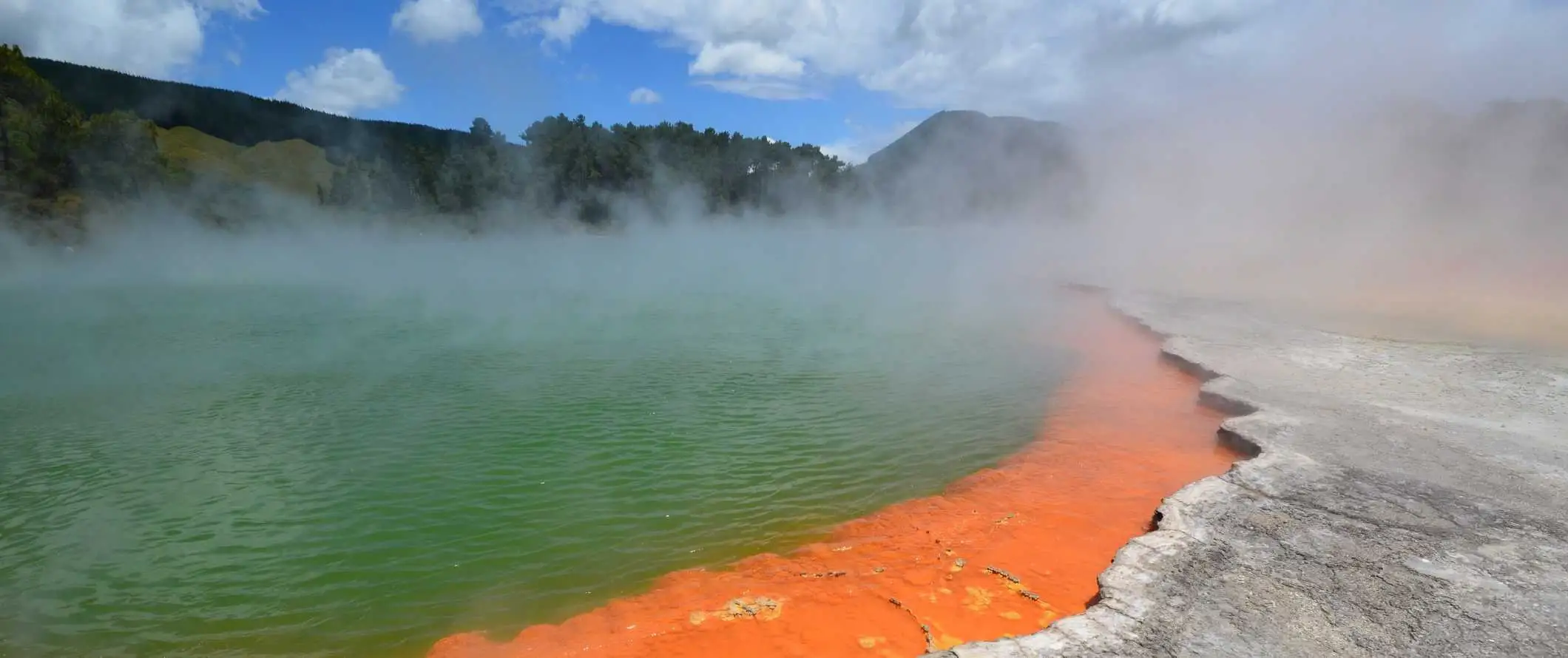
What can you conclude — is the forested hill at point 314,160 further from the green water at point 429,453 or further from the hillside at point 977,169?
the green water at point 429,453

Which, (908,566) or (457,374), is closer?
(908,566)

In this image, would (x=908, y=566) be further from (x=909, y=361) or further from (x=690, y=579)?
(x=909, y=361)

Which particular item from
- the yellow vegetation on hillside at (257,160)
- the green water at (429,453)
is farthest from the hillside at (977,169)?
the yellow vegetation on hillside at (257,160)

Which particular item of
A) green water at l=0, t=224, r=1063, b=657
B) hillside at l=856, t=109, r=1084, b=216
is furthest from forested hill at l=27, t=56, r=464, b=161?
hillside at l=856, t=109, r=1084, b=216

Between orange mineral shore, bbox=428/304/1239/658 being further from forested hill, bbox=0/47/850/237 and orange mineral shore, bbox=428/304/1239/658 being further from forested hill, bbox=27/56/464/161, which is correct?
forested hill, bbox=27/56/464/161

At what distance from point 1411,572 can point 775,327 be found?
6.65 meters

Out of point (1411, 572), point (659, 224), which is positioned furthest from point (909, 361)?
point (659, 224)

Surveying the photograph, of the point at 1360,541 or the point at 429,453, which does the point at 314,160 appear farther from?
the point at 1360,541

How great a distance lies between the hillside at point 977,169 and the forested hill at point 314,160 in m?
4.87

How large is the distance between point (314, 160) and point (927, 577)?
2930cm

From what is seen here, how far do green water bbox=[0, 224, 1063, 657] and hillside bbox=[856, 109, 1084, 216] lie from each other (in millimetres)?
16477

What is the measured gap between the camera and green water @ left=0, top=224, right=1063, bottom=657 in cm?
287

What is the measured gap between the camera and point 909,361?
22.0 ft

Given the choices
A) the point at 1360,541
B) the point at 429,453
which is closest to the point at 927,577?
the point at 1360,541
